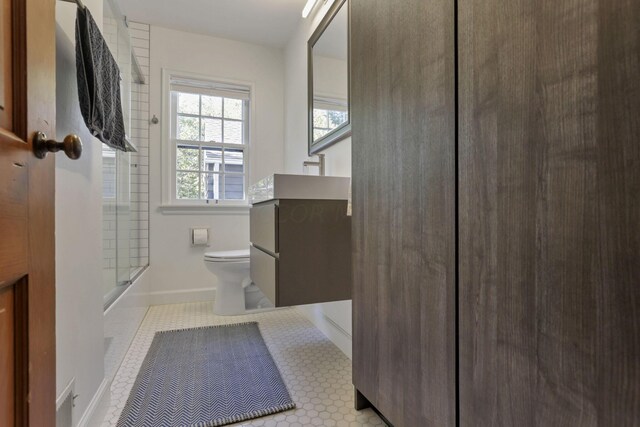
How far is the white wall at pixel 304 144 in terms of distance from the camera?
1.78 meters

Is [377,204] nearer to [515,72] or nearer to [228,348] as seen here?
[515,72]

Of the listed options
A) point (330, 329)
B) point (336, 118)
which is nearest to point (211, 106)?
point (336, 118)

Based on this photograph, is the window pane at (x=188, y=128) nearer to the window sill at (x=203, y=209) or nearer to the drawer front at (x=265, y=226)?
the window sill at (x=203, y=209)

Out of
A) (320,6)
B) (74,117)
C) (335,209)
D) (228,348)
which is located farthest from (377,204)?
(320,6)

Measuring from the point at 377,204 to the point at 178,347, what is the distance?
1508 millimetres

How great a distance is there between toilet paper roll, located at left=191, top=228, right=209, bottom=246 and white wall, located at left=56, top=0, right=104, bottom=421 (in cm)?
146

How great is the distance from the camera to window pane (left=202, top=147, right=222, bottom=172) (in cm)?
281

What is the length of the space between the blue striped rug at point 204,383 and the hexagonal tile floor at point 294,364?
4 cm

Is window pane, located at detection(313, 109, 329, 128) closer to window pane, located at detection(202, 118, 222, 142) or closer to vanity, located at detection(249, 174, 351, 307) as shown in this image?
vanity, located at detection(249, 174, 351, 307)

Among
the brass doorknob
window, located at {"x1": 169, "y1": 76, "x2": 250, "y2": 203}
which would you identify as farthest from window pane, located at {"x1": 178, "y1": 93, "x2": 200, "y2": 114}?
the brass doorknob

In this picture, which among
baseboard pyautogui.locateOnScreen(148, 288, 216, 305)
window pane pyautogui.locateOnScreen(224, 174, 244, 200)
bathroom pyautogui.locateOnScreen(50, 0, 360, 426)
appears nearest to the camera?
bathroom pyautogui.locateOnScreen(50, 0, 360, 426)

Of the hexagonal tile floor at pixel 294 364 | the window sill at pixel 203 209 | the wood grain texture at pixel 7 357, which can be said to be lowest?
the hexagonal tile floor at pixel 294 364

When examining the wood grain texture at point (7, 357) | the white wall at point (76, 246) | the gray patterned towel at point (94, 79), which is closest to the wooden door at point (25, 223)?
the wood grain texture at point (7, 357)

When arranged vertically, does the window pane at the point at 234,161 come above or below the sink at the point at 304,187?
above
